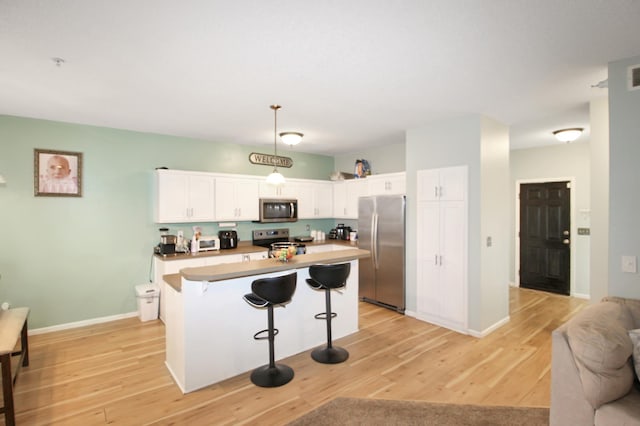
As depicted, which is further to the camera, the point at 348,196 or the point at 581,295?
the point at 348,196

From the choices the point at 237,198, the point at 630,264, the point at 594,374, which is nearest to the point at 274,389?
the point at 594,374

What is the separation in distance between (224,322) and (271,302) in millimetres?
564

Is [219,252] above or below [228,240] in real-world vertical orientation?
below

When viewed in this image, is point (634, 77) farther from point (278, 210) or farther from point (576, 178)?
point (278, 210)

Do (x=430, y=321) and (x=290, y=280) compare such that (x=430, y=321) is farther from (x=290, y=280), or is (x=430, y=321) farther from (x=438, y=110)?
(x=438, y=110)

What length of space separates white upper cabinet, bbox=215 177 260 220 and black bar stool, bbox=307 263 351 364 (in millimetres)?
2422

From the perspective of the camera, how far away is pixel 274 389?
275cm

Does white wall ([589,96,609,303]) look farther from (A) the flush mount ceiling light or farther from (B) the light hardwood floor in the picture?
(A) the flush mount ceiling light

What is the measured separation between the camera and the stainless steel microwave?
18.3ft

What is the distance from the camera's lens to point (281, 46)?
7.27 ft

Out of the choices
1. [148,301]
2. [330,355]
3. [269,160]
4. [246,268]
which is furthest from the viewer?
[269,160]

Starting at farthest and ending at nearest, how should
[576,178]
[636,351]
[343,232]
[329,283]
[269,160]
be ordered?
1. [343,232]
2. [269,160]
3. [576,178]
4. [329,283]
5. [636,351]

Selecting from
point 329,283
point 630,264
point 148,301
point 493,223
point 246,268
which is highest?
point 493,223

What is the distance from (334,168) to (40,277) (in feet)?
17.5
